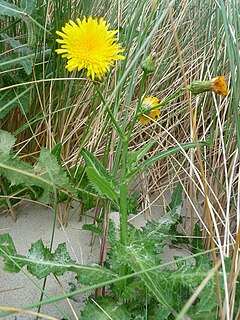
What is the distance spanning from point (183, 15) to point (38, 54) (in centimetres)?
62

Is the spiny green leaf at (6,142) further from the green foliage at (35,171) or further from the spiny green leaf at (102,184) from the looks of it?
the spiny green leaf at (102,184)

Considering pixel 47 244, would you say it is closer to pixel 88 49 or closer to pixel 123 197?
pixel 123 197

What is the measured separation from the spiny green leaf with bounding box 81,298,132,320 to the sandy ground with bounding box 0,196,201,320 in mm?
60

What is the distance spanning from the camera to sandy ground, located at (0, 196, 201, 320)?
3.69ft

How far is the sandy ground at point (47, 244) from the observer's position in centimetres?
113

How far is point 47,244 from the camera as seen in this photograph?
4.22 ft

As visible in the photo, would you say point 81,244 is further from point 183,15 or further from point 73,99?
point 183,15

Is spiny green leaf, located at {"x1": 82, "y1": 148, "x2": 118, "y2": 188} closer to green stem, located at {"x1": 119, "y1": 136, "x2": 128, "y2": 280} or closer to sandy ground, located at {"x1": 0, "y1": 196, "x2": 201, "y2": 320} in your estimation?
green stem, located at {"x1": 119, "y1": 136, "x2": 128, "y2": 280}

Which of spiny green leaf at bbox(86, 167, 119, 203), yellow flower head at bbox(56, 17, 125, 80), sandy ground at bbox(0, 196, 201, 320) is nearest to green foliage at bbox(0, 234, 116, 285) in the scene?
sandy ground at bbox(0, 196, 201, 320)

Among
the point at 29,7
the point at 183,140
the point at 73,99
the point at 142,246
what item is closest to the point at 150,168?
the point at 183,140

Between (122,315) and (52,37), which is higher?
(52,37)

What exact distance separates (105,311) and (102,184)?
0.25m

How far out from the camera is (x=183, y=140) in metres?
1.52

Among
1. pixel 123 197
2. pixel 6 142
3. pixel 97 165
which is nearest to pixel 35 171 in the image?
pixel 6 142
